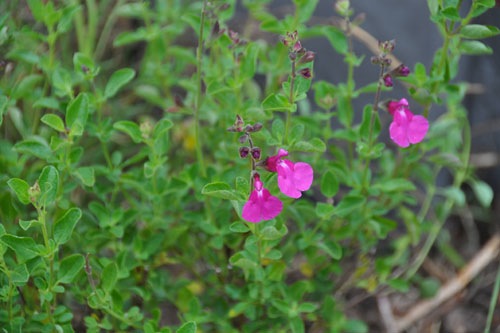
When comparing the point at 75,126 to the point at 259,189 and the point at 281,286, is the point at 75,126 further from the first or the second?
the point at 281,286

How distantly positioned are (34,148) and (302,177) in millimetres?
537

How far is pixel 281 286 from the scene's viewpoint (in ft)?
5.02

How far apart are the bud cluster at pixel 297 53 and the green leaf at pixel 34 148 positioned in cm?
51

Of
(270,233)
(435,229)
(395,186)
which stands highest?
(270,233)

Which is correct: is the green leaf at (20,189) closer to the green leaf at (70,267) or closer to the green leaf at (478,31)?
the green leaf at (70,267)

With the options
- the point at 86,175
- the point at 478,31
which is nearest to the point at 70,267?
the point at 86,175

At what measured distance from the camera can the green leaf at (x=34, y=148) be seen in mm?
1352

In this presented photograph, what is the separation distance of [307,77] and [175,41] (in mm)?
1447

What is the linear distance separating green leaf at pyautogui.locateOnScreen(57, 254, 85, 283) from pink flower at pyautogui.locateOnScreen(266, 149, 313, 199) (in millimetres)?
406

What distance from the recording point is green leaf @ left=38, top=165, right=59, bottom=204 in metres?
1.21

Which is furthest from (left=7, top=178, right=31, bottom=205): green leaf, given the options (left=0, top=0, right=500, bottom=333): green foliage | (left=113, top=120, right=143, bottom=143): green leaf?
(left=113, top=120, right=143, bottom=143): green leaf

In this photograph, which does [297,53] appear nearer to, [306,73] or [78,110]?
[306,73]

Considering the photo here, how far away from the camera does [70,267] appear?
132 centimetres

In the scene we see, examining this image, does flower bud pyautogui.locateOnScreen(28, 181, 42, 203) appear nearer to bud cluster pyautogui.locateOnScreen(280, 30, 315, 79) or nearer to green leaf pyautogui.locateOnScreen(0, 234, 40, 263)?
green leaf pyautogui.locateOnScreen(0, 234, 40, 263)
